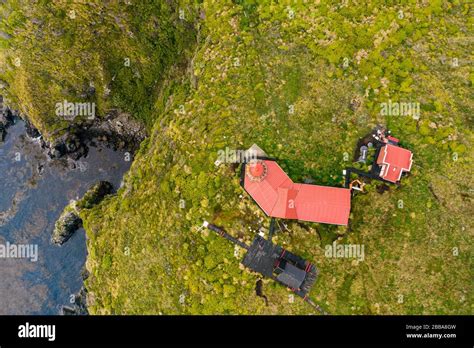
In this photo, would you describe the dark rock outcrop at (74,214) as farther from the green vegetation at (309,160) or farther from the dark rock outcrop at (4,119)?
the dark rock outcrop at (4,119)

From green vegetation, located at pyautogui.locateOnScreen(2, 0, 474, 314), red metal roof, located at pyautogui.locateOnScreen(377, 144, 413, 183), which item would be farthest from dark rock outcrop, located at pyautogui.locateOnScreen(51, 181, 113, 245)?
red metal roof, located at pyautogui.locateOnScreen(377, 144, 413, 183)

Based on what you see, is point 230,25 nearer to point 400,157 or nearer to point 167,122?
point 167,122

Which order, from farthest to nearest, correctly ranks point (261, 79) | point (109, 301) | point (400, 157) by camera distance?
1. point (109, 301)
2. point (261, 79)
3. point (400, 157)

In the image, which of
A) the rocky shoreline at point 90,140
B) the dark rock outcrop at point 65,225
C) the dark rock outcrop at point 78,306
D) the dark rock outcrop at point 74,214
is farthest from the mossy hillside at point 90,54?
the dark rock outcrop at point 78,306

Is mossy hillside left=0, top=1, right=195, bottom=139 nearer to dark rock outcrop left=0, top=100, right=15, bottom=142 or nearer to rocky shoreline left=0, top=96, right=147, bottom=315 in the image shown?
rocky shoreline left=0, top=96, right=147, bottom=315

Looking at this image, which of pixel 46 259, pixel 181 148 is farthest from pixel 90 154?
pixel 181 148

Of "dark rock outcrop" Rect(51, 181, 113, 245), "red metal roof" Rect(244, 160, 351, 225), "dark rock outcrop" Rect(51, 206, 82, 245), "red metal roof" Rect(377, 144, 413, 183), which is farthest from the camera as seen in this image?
"dark rock outcrop" Rect(51, 206, 82, 245)
